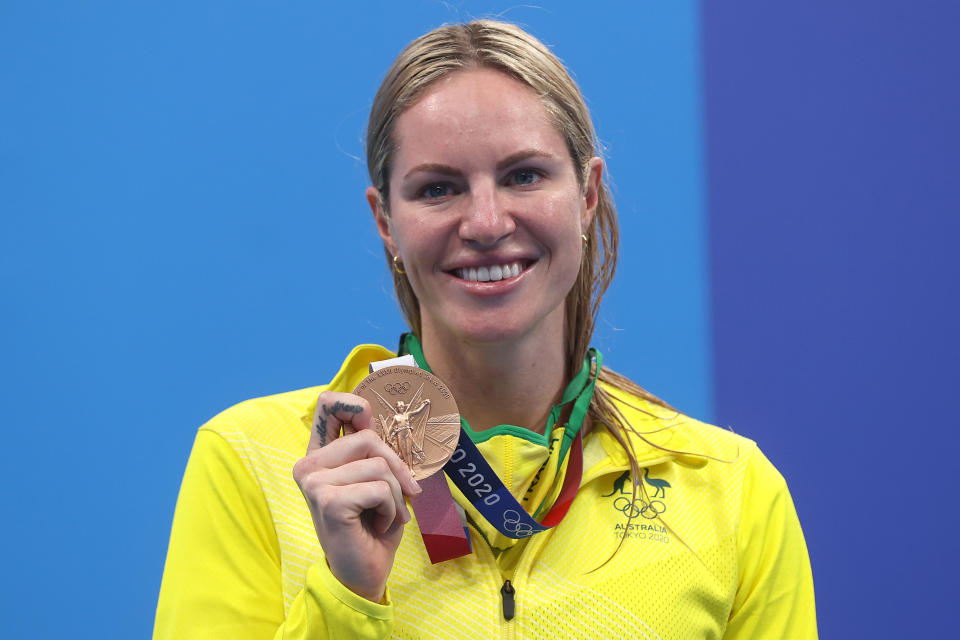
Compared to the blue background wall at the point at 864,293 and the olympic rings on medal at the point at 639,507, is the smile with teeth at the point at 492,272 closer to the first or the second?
the olympic rings on medal at the point at 639,507

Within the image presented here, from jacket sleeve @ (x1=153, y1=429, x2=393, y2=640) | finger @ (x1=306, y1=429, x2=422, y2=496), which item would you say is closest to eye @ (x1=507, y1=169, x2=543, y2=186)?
finger @ (x1=306, y1=429, x2=422, y2=496)

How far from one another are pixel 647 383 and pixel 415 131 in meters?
1.56

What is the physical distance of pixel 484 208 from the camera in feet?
4.84

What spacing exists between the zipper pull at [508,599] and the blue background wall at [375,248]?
1.15m

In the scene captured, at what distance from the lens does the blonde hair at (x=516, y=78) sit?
5.22 feet

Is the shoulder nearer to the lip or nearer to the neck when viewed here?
the neck

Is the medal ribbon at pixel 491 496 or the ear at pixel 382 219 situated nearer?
the medal ribbon at pixel 491 496

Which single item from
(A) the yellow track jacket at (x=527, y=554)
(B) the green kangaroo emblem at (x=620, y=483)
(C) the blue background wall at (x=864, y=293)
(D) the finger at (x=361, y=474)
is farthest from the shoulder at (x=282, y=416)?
(C) the blue background wall at (x=864, y=293)

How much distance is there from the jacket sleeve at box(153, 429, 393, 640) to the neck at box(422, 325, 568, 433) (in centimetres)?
36

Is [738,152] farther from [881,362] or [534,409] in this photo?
[534,409]

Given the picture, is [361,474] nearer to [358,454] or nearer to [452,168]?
[358,454]

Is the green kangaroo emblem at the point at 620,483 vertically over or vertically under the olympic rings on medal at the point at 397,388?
under

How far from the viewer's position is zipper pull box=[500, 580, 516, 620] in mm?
1457

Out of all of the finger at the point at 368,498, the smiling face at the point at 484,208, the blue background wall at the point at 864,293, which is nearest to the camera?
the finger at the point at 368,498
